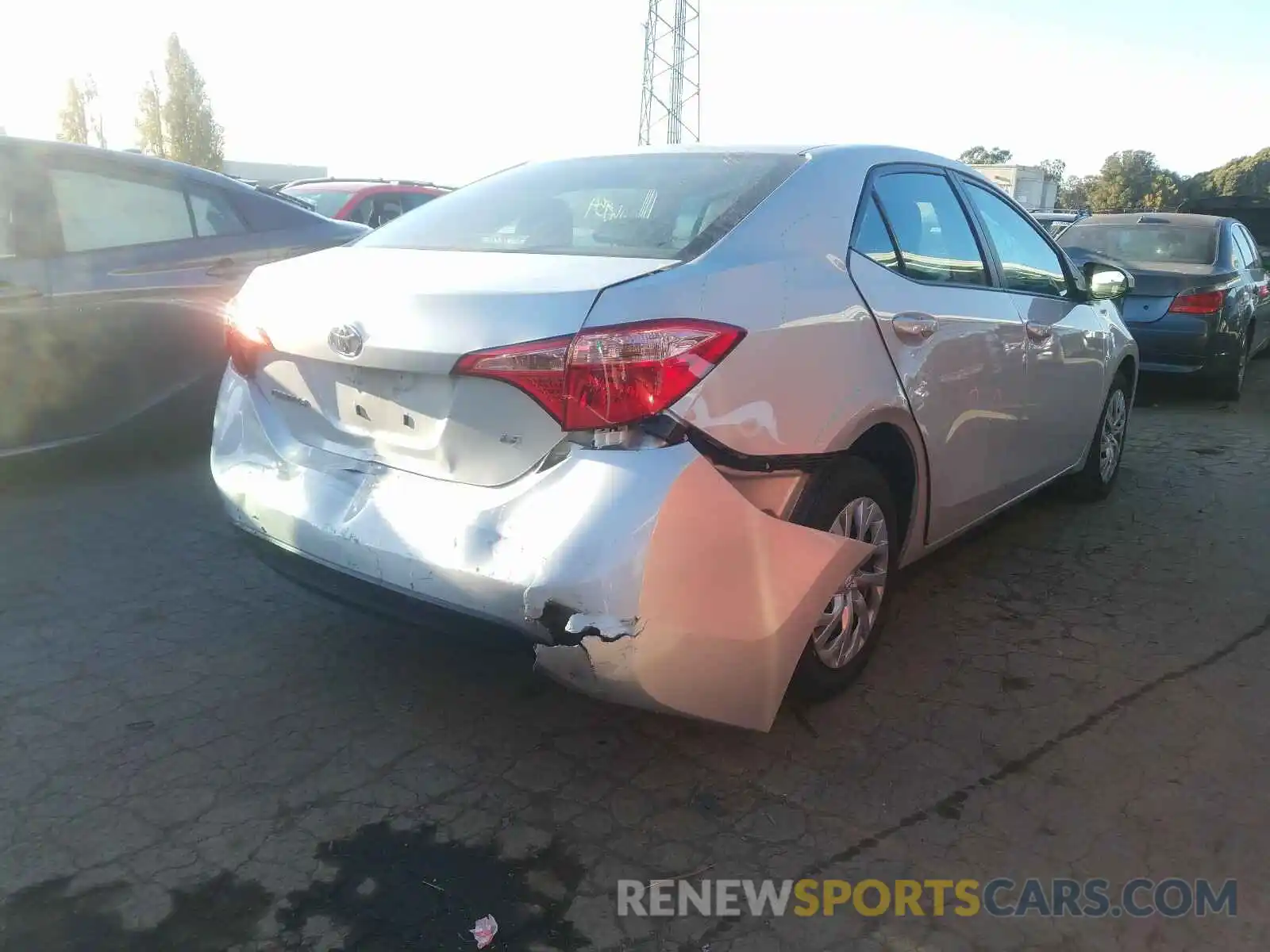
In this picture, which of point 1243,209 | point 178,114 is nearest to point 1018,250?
point 1243,209

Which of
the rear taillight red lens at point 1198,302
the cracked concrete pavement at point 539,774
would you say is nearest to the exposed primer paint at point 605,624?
the cracked concrete pavement at point 539,774

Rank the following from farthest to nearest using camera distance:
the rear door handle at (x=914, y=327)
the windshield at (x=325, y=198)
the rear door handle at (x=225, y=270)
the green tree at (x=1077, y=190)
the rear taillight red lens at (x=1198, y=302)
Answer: the green tree at (x=1077, y=190), the windshield at (x=325, y=198), the rear taillight red lens at (x=1198, y=302), the rear door handle at (x=225, y=270), the rear door handle at (x=914, y=327)

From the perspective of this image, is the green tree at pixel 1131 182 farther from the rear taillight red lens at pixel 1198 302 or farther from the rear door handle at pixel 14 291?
the rear door handle at pixel 14 291

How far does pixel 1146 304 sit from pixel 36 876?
26.9 ft

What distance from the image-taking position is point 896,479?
333 centimetres

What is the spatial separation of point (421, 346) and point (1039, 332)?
8.69 feet

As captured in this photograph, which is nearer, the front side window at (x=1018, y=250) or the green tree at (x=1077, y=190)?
the front side window at (x=1018, y=250)

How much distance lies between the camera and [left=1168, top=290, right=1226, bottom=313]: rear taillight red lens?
8.02 metres

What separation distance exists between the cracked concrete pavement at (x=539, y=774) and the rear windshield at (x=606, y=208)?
1163 mm

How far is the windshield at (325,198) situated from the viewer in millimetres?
9953

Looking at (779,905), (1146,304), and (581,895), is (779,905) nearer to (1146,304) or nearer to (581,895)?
(581,895)

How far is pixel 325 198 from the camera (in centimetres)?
1014

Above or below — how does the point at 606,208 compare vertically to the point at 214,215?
above

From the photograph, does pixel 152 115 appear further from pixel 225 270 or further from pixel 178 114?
pixel 225 270
